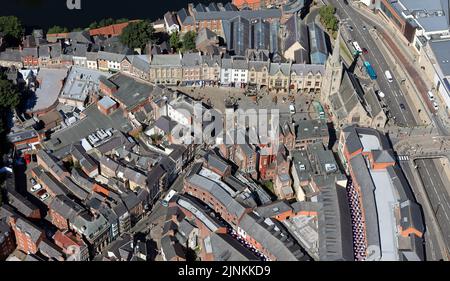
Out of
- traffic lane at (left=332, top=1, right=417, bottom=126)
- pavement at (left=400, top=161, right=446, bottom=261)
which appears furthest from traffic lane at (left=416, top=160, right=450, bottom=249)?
traffic lane at (left=332, top=1, right=417, bottom=126)

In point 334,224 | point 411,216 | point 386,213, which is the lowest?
point 334,224

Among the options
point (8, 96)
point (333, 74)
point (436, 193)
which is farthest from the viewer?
point (333, 74)

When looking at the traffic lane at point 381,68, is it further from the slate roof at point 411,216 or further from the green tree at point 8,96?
the green tree at point 8,96

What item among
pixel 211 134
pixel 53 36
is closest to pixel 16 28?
pixel 53 36

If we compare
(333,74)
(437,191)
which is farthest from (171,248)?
(333,74)

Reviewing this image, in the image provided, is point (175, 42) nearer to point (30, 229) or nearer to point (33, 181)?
point (33, 181)

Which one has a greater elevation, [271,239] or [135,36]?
[135,36]

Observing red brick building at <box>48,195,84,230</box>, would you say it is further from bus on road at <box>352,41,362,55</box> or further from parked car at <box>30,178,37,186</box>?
bus on road at <box>352,41,362,55</box>

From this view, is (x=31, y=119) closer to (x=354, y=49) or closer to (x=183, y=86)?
(x=183, y=86)
